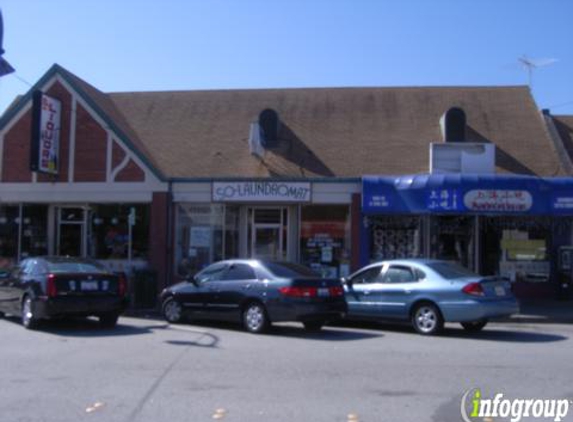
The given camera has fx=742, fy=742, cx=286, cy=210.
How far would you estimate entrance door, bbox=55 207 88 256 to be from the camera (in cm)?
2250

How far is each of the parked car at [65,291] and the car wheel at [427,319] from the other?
5774 millimetres

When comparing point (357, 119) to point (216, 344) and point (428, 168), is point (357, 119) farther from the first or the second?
point (216, 344)

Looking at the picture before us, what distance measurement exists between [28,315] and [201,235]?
7.95 meters

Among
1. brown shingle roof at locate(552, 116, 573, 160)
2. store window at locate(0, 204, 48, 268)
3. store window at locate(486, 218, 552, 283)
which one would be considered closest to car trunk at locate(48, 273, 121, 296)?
store window at locate(0, 204, 48, 268)

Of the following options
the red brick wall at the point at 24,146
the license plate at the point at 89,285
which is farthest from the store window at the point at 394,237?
the red brick wall at the point at 24,146

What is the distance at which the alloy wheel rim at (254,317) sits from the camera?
14086 mm

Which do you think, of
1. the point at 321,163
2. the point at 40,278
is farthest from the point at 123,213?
the point at 40,278

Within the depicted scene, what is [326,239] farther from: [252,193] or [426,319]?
[426,319]

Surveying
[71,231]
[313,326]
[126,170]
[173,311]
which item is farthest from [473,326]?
[71,231]

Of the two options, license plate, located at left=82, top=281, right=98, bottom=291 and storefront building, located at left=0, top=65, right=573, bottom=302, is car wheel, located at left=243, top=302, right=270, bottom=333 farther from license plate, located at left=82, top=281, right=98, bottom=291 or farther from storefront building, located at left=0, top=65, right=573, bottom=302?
storefront building, located at left=0, top=65, right=573, bottom=302

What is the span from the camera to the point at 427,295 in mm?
14164

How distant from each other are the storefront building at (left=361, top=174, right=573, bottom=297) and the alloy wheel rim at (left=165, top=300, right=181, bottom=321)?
22.0ft

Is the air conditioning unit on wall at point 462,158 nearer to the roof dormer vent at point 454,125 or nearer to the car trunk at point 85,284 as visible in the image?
the roof dormer vent at point 454,125

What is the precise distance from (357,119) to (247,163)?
4495mm
